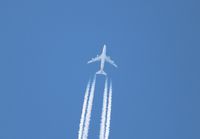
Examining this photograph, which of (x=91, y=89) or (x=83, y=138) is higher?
(x=91, y=89)

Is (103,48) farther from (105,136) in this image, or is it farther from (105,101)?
(105,136)

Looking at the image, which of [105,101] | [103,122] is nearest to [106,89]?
[105,101]

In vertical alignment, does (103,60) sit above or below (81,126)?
above

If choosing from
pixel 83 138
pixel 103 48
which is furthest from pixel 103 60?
pixel 83 138

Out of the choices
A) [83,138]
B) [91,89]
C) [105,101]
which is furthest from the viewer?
Result: [91,89]

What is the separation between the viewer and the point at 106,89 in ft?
293

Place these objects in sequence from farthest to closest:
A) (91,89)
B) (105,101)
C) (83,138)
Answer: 1. (91,89)
2. (105,101)
3. (83,138)

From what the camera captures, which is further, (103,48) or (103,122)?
(103,48)

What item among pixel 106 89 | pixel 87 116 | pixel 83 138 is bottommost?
pixel 83 138

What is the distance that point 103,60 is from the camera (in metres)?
87.2

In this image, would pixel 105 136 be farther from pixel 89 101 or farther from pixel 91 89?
pixel 91 89

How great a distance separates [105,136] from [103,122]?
226 centimetres

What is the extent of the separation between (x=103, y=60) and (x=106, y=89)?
5.40 meters

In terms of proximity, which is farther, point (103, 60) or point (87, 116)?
point (103, 60)
